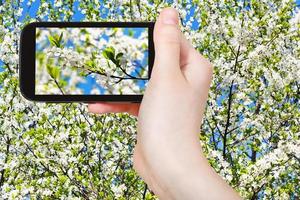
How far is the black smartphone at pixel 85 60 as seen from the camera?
3.38 m

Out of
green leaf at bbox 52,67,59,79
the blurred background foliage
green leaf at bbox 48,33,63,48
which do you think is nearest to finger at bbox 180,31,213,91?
green leaf at bbox 52,67,59,79

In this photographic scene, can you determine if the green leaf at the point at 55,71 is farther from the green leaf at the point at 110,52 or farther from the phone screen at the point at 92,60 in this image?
the green leaf at the point at 110,52

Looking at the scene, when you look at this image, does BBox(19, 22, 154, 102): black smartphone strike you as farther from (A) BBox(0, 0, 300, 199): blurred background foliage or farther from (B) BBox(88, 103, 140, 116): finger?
(A) BBox(0, 0, 300, 199): blurred background foliage

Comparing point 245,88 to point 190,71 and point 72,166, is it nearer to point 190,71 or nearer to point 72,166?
point 72,166


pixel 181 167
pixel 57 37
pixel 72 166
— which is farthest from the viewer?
pixel 72 166

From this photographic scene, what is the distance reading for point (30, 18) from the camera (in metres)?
13.9

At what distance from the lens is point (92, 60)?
4.31 metres

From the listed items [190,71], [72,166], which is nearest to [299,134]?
[72,166]

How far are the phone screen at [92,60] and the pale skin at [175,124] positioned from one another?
0.53 m

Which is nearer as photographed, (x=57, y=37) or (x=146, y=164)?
(x=146, y=164)

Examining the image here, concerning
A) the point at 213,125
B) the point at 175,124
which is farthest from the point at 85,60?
the point at 213,125

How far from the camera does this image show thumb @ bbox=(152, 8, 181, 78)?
264cm

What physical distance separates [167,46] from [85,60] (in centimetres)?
182

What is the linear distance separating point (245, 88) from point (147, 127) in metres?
9.31
